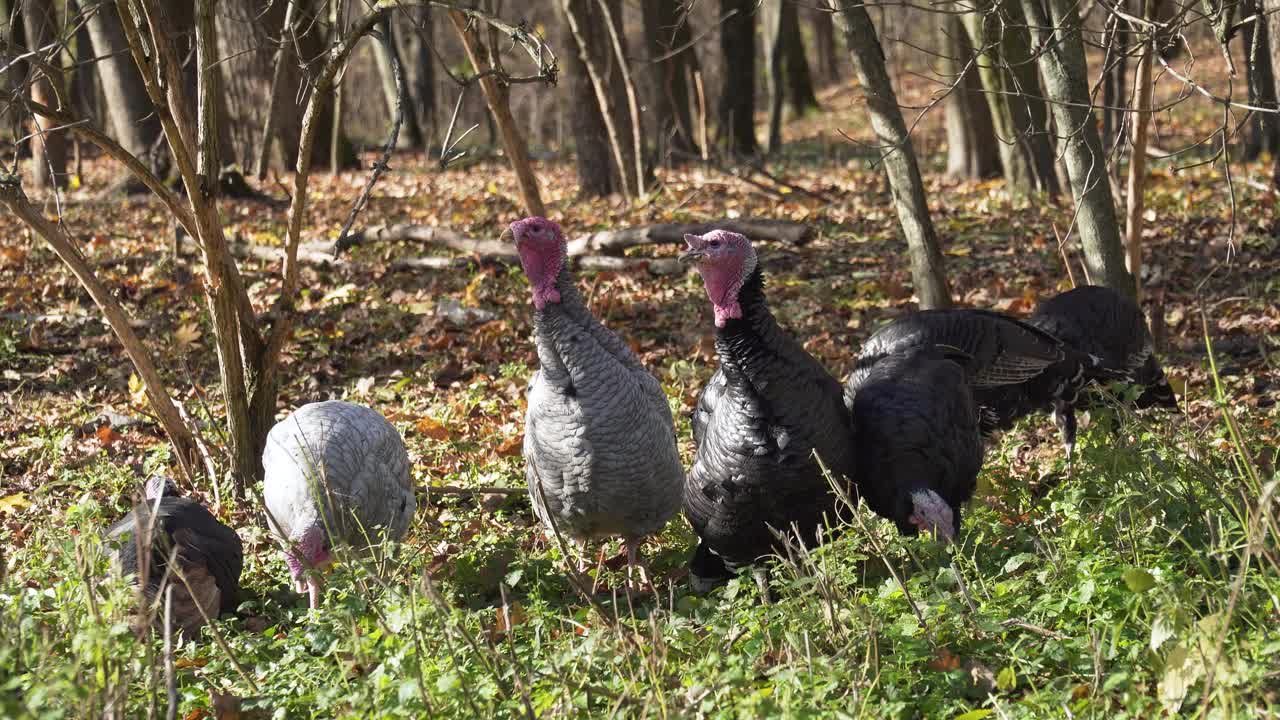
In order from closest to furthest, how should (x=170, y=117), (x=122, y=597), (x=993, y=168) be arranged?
(x=122, y=597) → (x=170, y=117) → (x=993, y=168)

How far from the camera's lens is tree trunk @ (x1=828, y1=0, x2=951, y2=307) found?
6262mm

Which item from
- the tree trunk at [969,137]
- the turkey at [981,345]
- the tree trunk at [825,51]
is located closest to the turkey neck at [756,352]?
the turkey at [981,345]

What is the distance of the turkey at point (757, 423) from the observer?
4105 mm

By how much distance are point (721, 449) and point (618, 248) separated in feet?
17.5

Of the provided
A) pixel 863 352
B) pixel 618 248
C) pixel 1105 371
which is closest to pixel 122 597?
pixel 863 352

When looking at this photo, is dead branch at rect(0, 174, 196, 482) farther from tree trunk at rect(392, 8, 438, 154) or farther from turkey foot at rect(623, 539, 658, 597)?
tree trunk at rect(392, 8, 438, 154)

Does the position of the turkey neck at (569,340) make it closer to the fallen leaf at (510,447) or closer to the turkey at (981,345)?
the turkey at (981,345)

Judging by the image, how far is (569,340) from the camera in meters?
4.50

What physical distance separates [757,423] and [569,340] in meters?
0.87

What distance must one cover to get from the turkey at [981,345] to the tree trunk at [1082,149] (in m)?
0.76

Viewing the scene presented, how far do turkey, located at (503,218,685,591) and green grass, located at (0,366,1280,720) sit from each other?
0.45 meters

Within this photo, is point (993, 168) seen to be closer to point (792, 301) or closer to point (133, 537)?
point (792, 301)

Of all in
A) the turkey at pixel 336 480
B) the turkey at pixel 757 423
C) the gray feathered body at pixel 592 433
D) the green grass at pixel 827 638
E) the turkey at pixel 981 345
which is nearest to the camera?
the green grass at pixel 827 638

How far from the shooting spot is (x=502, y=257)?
949 cm
